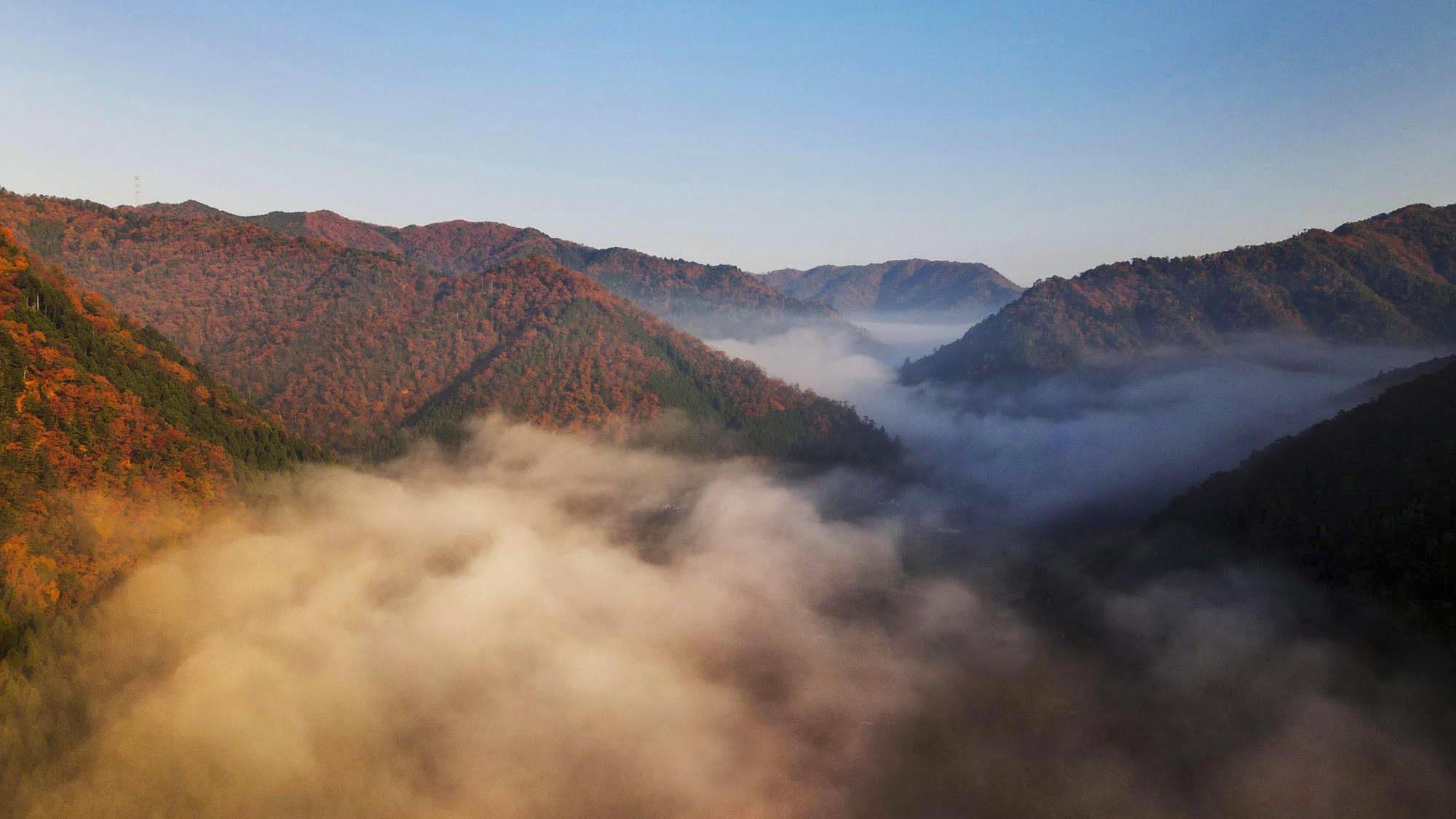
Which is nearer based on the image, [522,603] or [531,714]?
[531,714]

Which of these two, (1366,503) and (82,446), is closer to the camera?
(82,446)

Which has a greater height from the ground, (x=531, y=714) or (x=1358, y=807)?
(x=1358, y=807)

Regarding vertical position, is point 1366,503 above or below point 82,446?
below

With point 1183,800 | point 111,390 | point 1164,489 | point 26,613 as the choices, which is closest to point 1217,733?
point 1183,800

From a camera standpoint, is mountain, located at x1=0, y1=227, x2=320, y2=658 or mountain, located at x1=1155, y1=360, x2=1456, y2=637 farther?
mountain, located at x1=1155, y1=360, x2=1456, y2=637

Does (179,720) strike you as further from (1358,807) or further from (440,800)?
(1358,807)
